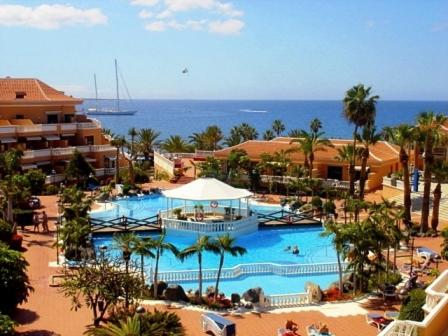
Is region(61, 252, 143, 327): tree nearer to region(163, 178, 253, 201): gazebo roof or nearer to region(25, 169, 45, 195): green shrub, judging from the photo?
region(163, 178, 253, 201): gazebo roof

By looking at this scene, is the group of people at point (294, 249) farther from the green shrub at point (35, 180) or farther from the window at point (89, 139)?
the window at point (89, 139)

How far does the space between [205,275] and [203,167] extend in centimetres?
2506

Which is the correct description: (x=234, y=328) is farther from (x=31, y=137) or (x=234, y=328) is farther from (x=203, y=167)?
(x=31, y=137)

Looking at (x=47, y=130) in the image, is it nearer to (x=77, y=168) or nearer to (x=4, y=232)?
(x=77, y=168)

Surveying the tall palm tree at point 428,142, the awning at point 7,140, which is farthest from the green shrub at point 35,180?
the tall palm tree at point 428,142

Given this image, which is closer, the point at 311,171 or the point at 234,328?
the point at 234,328

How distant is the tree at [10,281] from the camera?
647 inches

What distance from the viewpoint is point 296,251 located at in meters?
Answer: 32.0

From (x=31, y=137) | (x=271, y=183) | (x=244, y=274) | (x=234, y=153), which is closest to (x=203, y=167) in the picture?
(x=234, y=153)

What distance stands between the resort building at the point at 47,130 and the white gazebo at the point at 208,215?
17312mm

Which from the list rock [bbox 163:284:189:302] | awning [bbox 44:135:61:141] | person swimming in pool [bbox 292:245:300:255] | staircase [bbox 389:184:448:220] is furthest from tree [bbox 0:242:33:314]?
awning [bbox 44:135:61:141]

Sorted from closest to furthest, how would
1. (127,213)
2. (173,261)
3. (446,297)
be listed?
(446,297), (173,261), (127,213)

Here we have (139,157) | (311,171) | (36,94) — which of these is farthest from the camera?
(139,157)

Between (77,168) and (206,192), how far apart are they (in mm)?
15988
